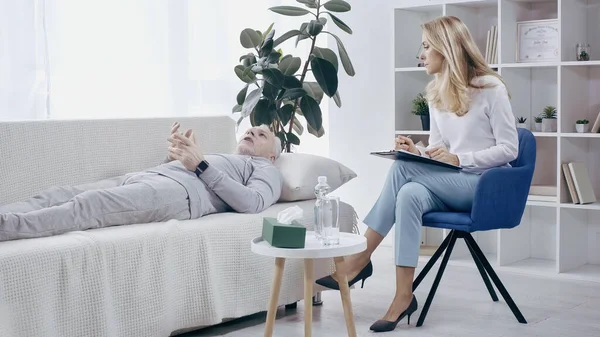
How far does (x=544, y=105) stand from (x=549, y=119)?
233 mm

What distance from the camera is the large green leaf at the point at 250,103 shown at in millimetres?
3867

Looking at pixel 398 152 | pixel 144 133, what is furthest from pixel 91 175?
pixel 398 152

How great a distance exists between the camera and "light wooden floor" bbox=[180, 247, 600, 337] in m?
3.01

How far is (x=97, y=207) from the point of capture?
110 inches

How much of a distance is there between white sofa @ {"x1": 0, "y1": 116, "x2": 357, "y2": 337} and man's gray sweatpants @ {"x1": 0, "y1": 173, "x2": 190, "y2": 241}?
6 centimetres

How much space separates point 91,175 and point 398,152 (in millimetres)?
1239

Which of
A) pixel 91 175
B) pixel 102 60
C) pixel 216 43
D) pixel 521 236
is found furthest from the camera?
pixel 216 43

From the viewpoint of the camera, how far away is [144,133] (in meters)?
3.35

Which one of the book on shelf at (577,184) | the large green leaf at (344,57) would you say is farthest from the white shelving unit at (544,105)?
the large green leaf at (344,57)

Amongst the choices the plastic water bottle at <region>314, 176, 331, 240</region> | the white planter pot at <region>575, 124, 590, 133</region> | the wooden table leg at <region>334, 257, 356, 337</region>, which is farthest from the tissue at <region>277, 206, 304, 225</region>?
the white planter pot at <region>575, 124, 590, 133</region>

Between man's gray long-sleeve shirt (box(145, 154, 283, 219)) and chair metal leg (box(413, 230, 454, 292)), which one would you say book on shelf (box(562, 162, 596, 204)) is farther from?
man's gray long-sleeve shirt (box(145, 154, 283, 219))

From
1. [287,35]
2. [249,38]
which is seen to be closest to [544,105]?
[287,35]

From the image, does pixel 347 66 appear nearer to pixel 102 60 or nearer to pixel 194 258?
pixel 102 60

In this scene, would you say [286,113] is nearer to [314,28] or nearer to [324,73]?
[324,73]
